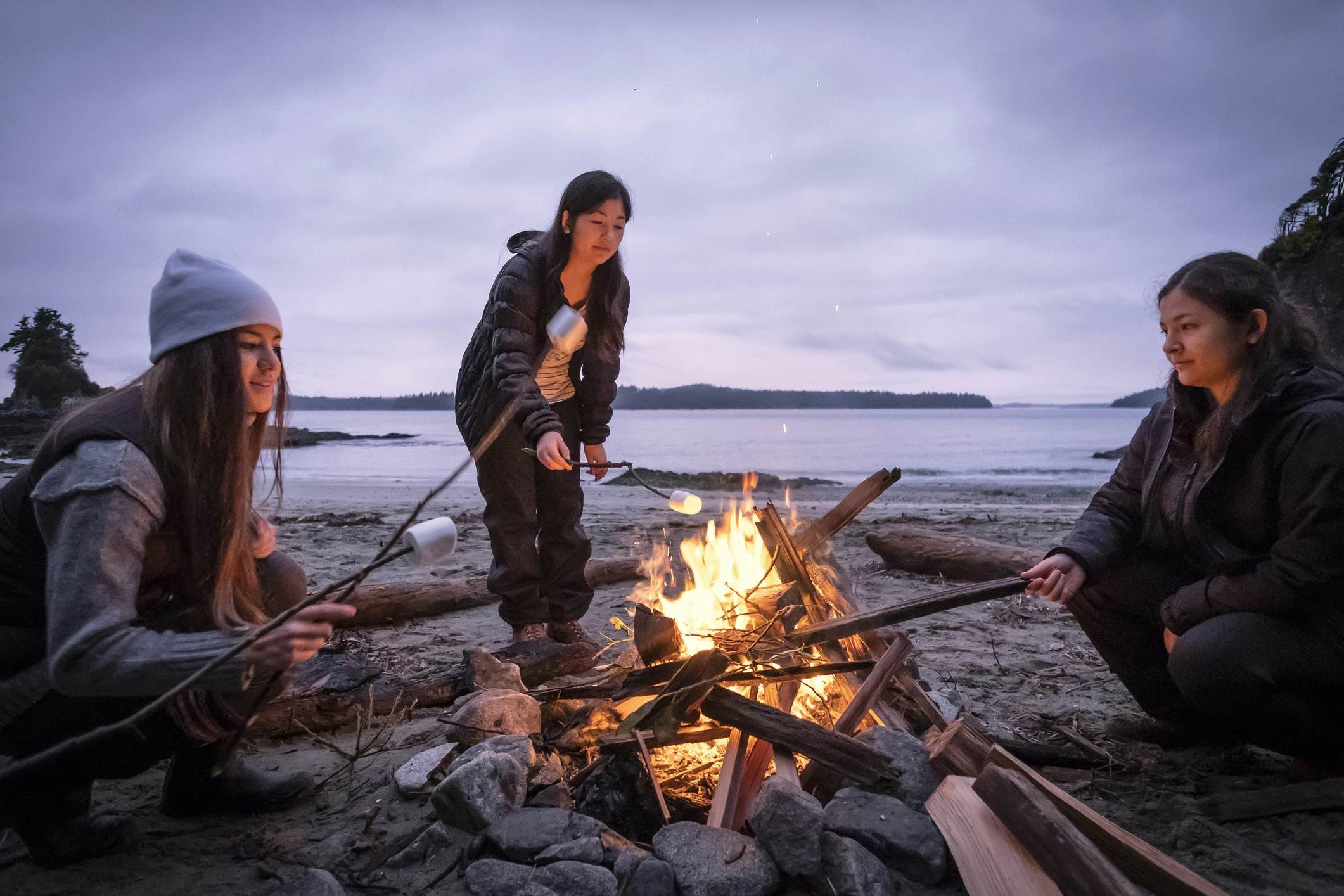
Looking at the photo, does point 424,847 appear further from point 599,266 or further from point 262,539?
point 599,266

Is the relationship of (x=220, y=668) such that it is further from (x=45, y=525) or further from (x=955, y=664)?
(x=955, y=664)

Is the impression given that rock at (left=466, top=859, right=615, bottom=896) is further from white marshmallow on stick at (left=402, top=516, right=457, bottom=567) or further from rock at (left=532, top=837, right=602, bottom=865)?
white marshmallow on stick at (left=402, top=516, right=457, bottom=567)

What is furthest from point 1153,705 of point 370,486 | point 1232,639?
point 370,486

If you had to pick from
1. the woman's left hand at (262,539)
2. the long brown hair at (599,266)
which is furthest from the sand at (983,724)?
the long brown hair at (599,266)

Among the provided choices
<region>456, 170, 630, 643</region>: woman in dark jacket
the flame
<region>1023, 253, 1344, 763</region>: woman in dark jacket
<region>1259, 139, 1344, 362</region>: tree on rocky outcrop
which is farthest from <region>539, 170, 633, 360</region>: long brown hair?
<region>1259, 139, 1344, 362</region>: tree on rocky outcrop

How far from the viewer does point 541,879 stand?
1938mm

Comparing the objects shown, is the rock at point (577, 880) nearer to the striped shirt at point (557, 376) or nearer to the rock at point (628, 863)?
the rock at point (628, 863)

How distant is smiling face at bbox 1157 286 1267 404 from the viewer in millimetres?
2488

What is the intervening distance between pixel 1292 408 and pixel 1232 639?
2.55 ft

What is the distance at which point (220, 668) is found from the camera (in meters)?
1.77

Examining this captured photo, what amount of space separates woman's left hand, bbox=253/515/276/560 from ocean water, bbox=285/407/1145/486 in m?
7.56

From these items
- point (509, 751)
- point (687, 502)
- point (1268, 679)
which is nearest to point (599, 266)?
point (687, 502)

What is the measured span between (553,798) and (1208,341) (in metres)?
2.70

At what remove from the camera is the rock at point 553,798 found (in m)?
2.29
